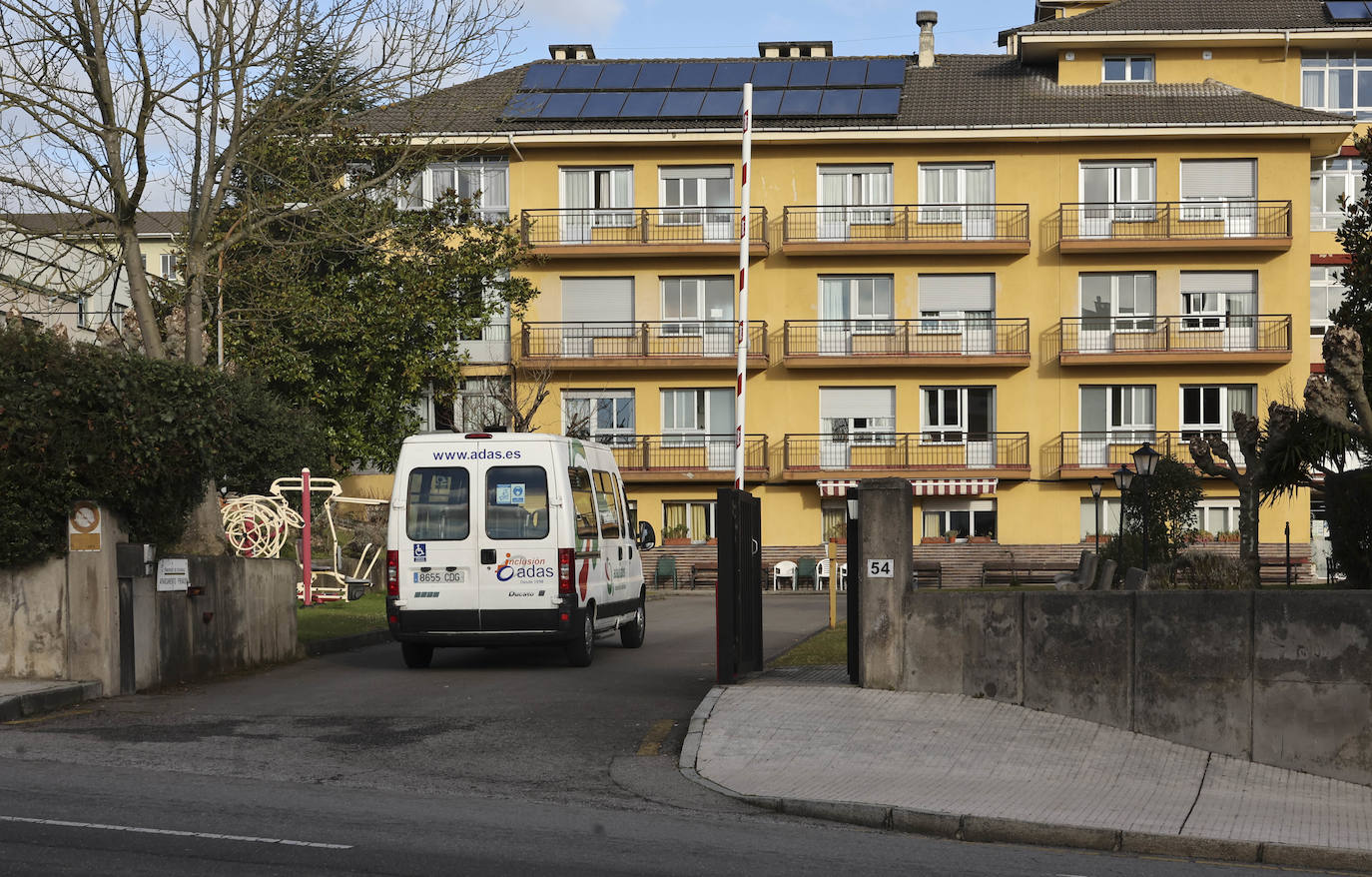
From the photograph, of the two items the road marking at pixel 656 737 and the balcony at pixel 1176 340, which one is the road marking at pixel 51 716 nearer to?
the road marking at pixel 656 737

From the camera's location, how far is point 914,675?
12680mm

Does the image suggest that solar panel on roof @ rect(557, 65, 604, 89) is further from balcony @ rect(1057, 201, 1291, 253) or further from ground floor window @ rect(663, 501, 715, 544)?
balcony @ rect(1057, 201, 1291, 253)

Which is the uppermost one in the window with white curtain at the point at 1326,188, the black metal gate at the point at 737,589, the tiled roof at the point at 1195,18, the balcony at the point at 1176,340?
the tiled roof at the point at 1195,18

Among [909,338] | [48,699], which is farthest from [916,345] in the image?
[48,699]

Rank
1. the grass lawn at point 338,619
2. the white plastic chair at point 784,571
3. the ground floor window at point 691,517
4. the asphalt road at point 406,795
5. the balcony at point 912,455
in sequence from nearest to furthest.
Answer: the asphalt road at point 406,795 → the grass lawn at point 338,619 → the white plastic chair at point 784,571 → the balcony at point 912,455 → the ground floor window at point 691,517

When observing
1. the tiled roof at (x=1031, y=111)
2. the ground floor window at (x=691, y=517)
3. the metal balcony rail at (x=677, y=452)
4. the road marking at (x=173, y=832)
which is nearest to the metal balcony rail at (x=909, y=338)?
the metal balcony rail at (x=677, y=452)

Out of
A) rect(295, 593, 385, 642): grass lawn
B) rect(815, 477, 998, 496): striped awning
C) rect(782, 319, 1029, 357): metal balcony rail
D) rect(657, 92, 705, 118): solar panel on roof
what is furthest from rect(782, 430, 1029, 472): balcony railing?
rect(295, 593, 385, 642): grass lawn

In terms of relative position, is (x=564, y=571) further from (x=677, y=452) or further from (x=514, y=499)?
(x=677, y=452)

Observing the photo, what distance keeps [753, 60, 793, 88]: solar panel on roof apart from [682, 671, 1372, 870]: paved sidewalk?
118ft

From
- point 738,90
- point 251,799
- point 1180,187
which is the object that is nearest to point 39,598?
point 251,799

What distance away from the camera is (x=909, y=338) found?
44094 millimetres

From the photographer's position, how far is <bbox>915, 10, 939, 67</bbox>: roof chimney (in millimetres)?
49312

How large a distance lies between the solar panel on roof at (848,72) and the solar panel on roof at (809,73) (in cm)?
22

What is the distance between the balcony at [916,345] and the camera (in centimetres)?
4381
